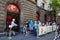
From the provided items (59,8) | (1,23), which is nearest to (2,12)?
(1,23)

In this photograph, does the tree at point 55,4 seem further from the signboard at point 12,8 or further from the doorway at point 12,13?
the signboard at point 12,8

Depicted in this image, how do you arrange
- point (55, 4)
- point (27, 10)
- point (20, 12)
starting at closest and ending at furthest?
1. point (20, 12)
2. point (27, 10)
3. point (55, 4)

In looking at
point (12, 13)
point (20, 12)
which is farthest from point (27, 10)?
point (12, 13)

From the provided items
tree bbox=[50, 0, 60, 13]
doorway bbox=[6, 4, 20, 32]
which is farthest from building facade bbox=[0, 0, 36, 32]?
tree bbox=[50, 0, 60, 13]

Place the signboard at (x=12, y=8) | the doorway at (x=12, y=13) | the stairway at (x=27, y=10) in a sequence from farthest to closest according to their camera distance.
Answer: the stairway at (x=27, y=10)
the signboard at (x=12, y=8)
the doorway at (x=12, y=13)

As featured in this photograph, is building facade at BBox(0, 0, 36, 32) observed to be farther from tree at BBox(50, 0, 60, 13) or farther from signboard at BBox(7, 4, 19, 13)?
tree at BBox(50, 0, 60, 13)

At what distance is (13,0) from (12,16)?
2.01 meters

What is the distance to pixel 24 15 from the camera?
23656 mm

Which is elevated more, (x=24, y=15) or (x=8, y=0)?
(x=8, y=0)

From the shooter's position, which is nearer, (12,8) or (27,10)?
(12,8)

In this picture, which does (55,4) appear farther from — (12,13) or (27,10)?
(12,13)

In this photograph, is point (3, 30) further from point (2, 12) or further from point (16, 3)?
point (16, 3)

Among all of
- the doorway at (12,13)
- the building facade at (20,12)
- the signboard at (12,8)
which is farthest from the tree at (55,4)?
the signboard at (12,8)

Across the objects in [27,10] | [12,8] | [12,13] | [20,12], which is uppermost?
[12,8]
